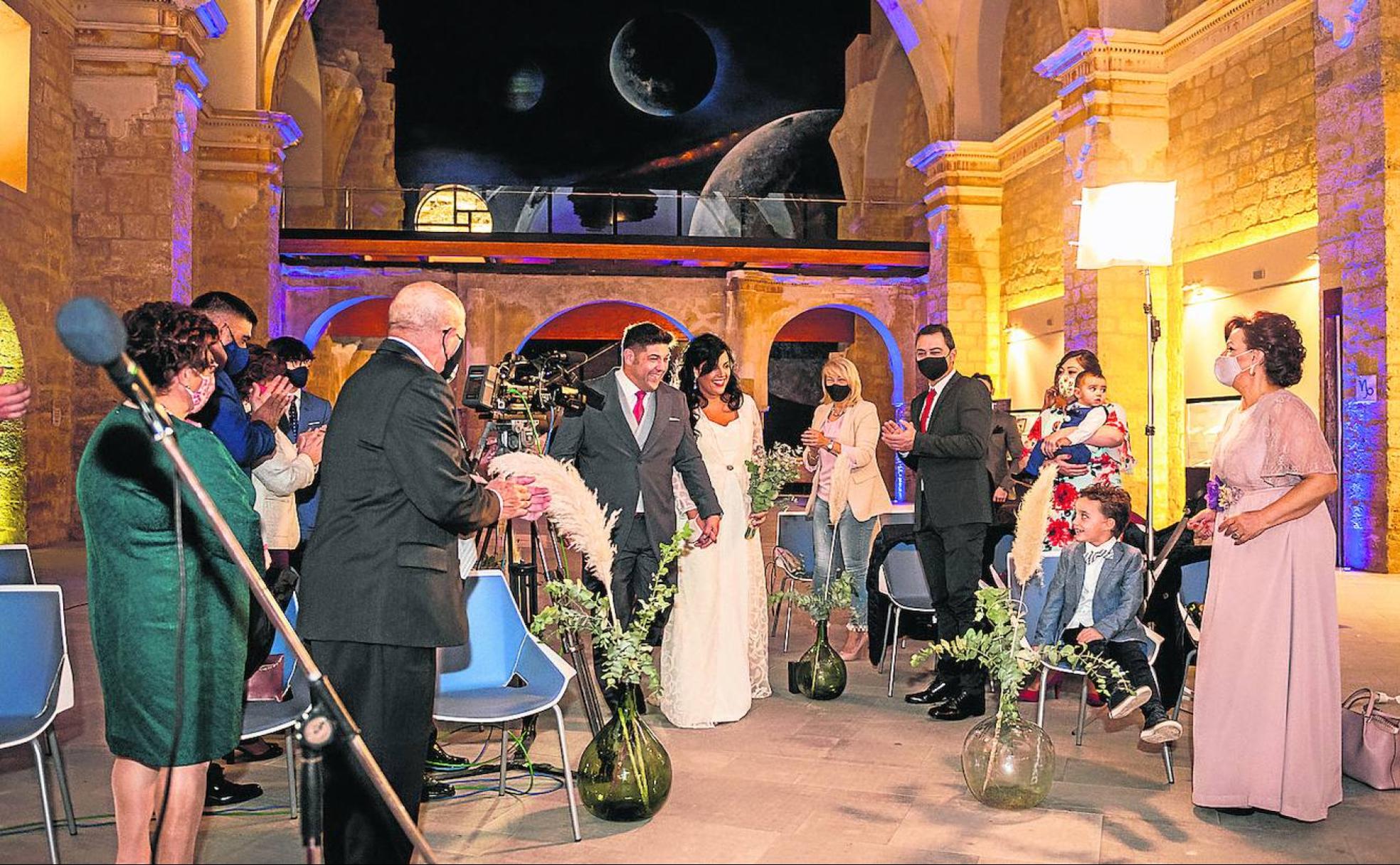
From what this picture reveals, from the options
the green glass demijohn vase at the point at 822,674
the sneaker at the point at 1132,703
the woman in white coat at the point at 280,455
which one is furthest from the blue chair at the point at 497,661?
the sneaker at the point at 1132,703

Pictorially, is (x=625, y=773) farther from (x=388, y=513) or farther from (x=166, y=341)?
(x=166, y=341)

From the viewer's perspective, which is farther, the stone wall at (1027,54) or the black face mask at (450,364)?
the stone wall at (1027,54)

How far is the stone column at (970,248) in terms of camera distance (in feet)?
60.3

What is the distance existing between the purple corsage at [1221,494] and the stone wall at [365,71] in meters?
22.7

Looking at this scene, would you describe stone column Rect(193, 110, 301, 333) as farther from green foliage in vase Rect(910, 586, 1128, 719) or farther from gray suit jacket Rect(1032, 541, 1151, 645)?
green foliage in vase Rect(910, 586, 1128, 719)

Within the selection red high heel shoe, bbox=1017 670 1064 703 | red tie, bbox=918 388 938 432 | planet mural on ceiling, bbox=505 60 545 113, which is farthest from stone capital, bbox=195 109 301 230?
red high heel shoe, bbox=1017 670 1064 703

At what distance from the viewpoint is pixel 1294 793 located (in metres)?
3.64

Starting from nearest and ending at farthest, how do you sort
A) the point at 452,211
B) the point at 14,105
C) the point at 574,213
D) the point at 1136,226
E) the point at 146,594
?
the point at 146,594
the point at 1136,226
the point at 14,105
the point at 452,211
the point at 574,213

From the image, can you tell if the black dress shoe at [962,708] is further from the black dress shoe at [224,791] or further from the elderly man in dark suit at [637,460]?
the black dress shoe at [224,791]

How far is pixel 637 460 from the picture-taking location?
16.2 feet

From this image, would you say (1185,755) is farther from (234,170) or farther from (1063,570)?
(234,170)

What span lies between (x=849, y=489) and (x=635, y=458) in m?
2.05

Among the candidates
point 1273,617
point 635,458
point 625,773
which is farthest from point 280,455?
point 1273,617

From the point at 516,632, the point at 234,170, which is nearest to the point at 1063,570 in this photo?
the point at 516,632
